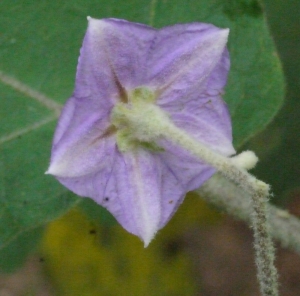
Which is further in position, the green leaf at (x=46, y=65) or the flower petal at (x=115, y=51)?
the green leaf at (x=46, y=65)

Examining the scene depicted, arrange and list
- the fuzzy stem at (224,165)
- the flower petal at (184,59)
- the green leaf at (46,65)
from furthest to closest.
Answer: the green leaf at (46,65)
the flower petal at (184,59)
the fuzzy stem at (224,165)

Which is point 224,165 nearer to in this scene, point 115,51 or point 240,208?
point 115,51

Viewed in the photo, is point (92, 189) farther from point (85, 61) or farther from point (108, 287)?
point (108, 287)

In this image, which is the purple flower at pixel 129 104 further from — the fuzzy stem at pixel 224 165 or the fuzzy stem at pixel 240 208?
the fuzzy stem at pixel 240 208

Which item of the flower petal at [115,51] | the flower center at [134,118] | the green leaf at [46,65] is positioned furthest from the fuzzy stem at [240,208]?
the flower petal at [115,51]

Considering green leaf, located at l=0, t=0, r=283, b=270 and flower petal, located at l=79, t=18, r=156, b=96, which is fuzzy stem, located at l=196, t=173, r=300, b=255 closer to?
green leaf, located at l=0, t=0, r=283, b=270

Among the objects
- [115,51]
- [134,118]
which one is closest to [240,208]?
[134,118]

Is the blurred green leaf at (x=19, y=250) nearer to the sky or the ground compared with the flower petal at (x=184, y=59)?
nearer to the ground
